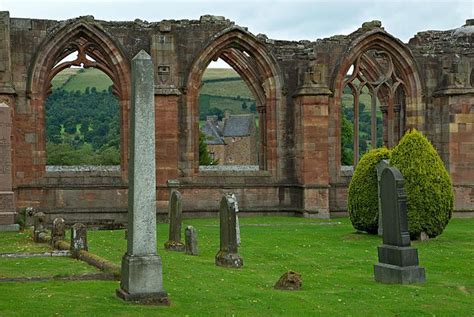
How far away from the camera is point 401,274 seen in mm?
13023

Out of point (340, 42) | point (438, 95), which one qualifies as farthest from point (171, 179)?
point (438, 95)

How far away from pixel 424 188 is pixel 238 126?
57175mm

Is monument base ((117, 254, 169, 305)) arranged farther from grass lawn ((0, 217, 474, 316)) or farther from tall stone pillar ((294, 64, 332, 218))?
tall stone pillar ((294, 64, 332, 218))

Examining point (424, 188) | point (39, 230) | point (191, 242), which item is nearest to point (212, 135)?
point (39, 230)

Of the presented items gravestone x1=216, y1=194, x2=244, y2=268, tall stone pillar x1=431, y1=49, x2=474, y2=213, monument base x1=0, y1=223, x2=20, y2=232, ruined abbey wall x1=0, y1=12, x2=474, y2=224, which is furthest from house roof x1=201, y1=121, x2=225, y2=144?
gravestone x1=216, y1=194, x2=244, y2=268

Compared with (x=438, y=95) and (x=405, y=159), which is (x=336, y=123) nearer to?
(x=438, y=95)

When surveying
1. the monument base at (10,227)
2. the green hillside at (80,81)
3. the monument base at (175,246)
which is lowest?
the monument base at (175,246)

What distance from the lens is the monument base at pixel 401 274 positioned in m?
13.0

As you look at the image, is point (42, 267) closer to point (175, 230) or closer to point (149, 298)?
point (149, 298)

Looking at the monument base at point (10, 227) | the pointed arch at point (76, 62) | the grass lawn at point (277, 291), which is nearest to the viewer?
the grass lawn at point (277, 291)

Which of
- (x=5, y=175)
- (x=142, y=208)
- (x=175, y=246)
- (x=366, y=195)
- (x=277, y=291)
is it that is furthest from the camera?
(x=5, y=175)

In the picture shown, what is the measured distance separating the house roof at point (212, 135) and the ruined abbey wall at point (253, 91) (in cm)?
4628

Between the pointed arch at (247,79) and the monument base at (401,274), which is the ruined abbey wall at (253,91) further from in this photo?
the monument base at (401,274)

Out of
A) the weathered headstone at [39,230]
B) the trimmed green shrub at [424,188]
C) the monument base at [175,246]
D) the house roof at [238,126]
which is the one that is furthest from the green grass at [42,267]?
the house roof at [238,126]
